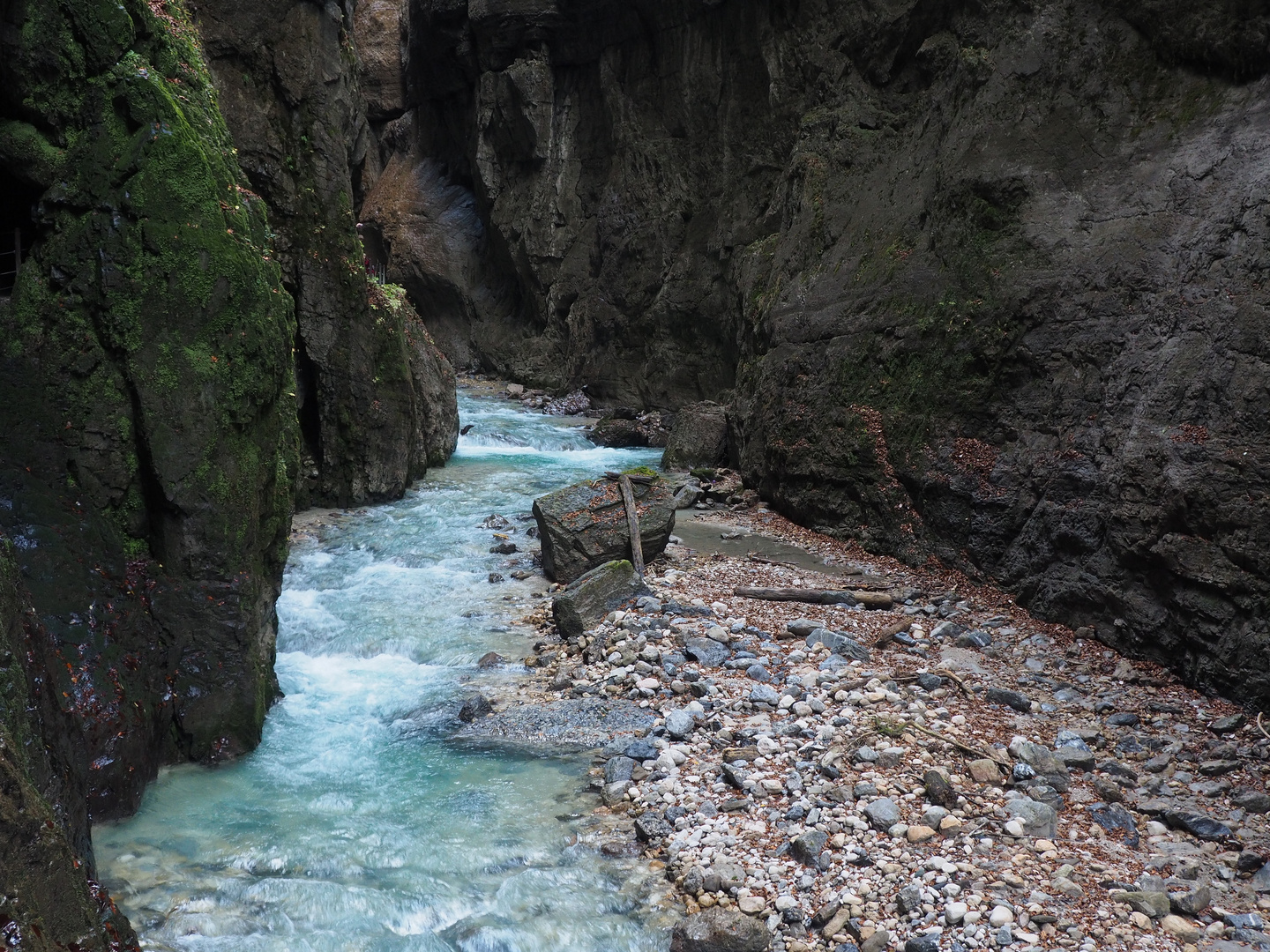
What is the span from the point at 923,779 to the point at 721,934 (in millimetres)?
1958

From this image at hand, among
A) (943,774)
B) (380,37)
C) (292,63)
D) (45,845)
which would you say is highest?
(380,37)

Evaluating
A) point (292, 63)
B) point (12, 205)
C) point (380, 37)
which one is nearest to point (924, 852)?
point (12, 205)

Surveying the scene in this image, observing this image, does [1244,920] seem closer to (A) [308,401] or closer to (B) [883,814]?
(B) [883,814]

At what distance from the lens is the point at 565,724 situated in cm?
782

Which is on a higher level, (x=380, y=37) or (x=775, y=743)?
(x=380, y=37)

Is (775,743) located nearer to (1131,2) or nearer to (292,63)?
(1131,2)

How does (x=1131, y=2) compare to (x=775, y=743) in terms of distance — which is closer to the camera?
(x=775, y=743)

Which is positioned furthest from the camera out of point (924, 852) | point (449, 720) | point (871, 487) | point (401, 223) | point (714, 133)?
point (401, 223)

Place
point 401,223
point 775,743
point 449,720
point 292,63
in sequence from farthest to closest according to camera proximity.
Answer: point 401,223 → point 292,63 → point 449,720 → point 775,743

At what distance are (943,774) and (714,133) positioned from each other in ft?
81.0

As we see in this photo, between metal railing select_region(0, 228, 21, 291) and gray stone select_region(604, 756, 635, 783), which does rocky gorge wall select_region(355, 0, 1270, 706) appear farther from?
metal railing select_region(0, 228, 21, 291)

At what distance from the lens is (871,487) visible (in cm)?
A: 1230

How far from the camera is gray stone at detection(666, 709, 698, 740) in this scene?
7.34 metres

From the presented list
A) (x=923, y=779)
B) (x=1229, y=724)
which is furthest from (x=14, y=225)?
(x=1229, y=724)
